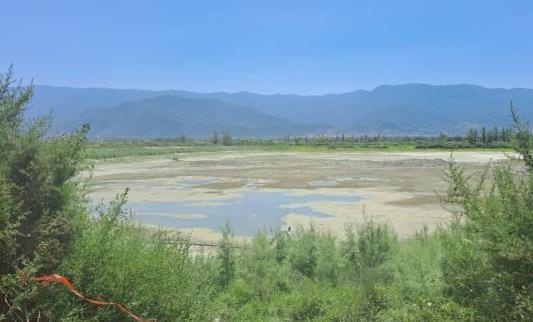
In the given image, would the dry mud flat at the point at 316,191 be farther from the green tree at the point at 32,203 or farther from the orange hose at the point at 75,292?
A: the green tree at the point at 32,203

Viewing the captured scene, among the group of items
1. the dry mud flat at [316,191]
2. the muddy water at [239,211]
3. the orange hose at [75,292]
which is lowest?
the muddy water at [239,211]

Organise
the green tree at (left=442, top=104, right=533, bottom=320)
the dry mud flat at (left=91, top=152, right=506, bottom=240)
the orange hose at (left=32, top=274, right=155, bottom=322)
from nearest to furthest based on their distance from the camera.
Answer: the orange hose at (left=32, top=274, right=155, bottom=322) → the green tree at (left=442, top=104, right=533, bottom=320) → the dry mud flat at (left=91, top=152, right=506, bottom=240)

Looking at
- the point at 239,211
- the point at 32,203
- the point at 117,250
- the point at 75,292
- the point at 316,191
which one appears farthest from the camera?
the point at 316,191

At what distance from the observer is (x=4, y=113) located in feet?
16.3

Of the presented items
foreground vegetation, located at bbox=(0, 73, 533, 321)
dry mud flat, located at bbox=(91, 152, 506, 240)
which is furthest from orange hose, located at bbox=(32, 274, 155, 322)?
dry mud flat, located at bbox=(91, 152, 506, 240)

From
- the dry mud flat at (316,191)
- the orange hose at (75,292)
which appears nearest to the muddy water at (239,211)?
the dry mud flat at (316,191)

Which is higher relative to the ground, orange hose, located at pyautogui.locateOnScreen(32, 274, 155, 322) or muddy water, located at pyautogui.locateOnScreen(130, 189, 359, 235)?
orange hose, located at pyautogui.locateOnScreen(32, 274, 155, 322)

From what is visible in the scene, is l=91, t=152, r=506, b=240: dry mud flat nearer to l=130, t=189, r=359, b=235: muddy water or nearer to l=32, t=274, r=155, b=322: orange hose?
l=130, t=189, r=359, b=235: muddy water

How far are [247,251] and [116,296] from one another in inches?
176

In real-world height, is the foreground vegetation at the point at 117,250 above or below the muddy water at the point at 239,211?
above

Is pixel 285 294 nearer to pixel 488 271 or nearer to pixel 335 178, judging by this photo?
pixel 488 271

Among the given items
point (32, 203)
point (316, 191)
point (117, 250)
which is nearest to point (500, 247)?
point (117, 250)

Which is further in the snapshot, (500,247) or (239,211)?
(239,211)

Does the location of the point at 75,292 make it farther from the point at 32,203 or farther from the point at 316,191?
the point at 316,191
